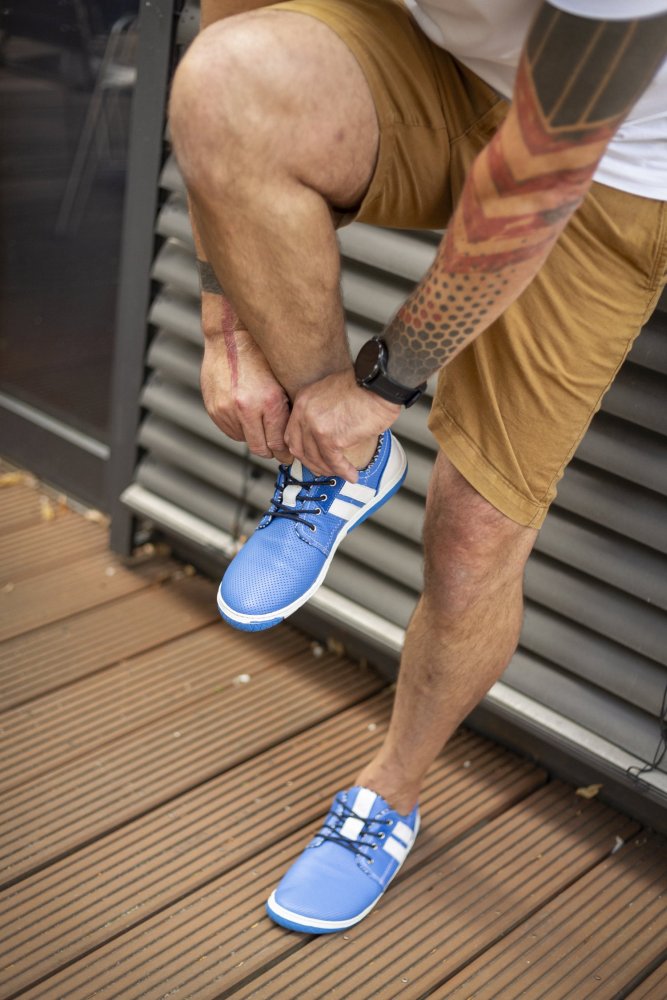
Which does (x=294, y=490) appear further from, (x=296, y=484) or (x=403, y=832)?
(x=403, y=832)

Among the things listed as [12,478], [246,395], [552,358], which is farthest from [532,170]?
[12,478]

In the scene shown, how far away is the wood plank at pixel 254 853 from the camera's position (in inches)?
63.2

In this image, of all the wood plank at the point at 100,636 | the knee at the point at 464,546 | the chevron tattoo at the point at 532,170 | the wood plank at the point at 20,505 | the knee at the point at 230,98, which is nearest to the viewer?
the chevron tattoo at the point at 532,170

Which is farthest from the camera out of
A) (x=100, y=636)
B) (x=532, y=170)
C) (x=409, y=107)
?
(x=100, y=636)

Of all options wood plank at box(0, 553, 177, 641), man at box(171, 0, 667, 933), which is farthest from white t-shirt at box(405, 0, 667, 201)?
wood plank at box(0, 553, 177, 641)

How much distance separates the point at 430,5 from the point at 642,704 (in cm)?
121

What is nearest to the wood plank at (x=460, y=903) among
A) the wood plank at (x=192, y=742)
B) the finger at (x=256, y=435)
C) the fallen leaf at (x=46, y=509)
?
the wood plank at (x=192, y=742)

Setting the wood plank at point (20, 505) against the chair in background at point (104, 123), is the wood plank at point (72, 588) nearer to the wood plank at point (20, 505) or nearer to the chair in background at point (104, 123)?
the wood plank at point (20, 505)

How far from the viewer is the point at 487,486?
1508mm

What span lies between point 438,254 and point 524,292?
0.22m

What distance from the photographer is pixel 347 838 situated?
179 cm

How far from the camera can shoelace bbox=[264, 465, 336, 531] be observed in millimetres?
1494

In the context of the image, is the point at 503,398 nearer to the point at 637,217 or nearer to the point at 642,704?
the point at 637,217

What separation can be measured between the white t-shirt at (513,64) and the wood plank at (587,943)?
1136mm
